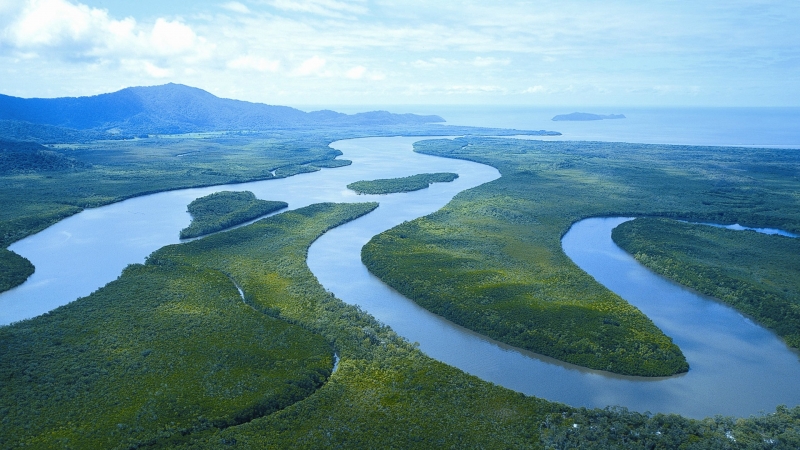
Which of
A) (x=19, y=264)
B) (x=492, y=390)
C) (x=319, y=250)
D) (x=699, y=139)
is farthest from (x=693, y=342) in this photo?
(x=699, y=139)

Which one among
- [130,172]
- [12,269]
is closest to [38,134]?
[130,172]

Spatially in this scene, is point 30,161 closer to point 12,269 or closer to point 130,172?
point 130,172

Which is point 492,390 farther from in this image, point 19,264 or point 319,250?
point 19,264

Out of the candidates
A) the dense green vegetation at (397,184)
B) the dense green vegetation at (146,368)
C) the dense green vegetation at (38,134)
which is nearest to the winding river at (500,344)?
the dense green vegetation at (146,368)

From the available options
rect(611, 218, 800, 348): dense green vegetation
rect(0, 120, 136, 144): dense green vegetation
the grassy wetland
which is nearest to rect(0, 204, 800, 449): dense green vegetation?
the grassy wetland

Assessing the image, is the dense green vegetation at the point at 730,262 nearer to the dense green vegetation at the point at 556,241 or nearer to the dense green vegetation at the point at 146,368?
the dense green vegetation at the point at 556,241

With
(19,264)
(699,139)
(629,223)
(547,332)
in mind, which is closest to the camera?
(547,332)
